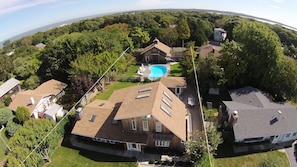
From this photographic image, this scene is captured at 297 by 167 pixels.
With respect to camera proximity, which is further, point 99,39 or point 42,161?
point 99,39

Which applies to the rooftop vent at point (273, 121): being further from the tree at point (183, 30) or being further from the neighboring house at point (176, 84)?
the tree at point (183, 30)

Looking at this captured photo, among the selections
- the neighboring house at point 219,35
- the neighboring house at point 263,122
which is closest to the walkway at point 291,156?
the neighboring house at point 263,122

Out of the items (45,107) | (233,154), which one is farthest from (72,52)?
(233,154)

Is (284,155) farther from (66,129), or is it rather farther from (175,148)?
(66,129)

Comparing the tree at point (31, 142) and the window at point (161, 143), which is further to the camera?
the window at point (161, 143)

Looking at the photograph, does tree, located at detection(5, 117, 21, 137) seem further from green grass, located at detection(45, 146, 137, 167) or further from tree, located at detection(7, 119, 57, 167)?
green grass, located at detection(45, 146, 137, 167)
